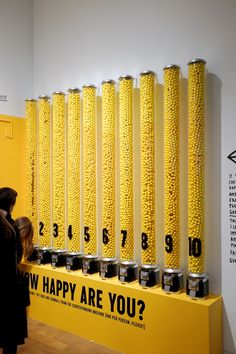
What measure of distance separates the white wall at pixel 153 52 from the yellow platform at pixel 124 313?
0.23 metres

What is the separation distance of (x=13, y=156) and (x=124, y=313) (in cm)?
158

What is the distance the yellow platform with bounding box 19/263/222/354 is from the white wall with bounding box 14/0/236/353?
226 millimetres

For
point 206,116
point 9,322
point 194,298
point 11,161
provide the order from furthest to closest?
point 11,161
point 206,116
point 194,298
point 9,322

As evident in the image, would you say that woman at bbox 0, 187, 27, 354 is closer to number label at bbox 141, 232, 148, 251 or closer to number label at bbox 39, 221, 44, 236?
number label at bbox 141, 232, 148, 251

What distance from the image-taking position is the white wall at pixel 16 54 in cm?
304

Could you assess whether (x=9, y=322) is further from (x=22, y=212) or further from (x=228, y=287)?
(x=22, y=212)

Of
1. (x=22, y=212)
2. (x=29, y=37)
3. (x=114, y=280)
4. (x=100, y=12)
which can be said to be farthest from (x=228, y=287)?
(x=29, y=37)

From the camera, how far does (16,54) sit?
123 inches

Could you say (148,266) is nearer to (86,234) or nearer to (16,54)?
(86,234)

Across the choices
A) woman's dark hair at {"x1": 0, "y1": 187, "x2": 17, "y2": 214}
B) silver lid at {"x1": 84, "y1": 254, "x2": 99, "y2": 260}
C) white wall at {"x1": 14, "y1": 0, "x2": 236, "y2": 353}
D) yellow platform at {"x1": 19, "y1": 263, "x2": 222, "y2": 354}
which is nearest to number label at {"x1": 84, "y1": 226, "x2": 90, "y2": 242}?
silver lid at {"x1": 84, "y1": 254, "x2": 99, "y2": 260}

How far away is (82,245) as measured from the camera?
2789 mm

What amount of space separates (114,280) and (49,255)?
681mm

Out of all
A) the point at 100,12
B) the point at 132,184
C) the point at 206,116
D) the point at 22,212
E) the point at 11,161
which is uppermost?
the point at 100,12

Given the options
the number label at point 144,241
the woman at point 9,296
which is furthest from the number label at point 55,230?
the woman at point 9,296
